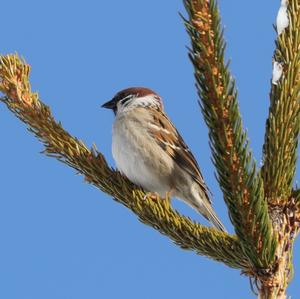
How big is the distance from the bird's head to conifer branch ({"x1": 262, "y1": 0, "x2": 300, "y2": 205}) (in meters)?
2.21

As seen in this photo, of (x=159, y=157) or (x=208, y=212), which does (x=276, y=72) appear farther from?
(x=159, y=157)

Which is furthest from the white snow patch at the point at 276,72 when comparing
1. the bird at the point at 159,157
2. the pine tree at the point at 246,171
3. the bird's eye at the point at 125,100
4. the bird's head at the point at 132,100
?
the bird's eye at the point at 125,100

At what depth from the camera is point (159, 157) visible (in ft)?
11.9

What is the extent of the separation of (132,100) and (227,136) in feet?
8.13

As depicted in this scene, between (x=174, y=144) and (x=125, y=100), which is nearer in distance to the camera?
(x=174, y=144)

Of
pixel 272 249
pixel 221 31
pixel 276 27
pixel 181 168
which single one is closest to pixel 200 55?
pixel 221 31

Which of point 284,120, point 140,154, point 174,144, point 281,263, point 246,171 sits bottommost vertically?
point 281,263

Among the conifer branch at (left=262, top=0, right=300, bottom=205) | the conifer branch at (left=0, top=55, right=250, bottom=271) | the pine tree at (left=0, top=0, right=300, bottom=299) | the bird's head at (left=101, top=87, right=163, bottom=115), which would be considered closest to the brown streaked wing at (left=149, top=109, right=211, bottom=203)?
the bird's head at (left=101, top=87, right=163, bottom=115)

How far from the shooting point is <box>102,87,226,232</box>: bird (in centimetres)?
349

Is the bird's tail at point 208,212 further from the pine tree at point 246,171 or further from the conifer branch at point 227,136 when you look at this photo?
the conifer branch at point 227,136

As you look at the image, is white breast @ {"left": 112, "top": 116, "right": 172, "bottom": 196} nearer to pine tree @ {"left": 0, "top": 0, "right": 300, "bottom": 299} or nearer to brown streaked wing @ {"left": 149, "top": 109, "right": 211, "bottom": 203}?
brown streaked wing @ {"left": 149, "top": 109, "right": 211, "bottom": 203}

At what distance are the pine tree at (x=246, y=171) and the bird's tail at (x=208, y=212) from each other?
113 centimetres

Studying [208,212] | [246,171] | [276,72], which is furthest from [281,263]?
[208,212]

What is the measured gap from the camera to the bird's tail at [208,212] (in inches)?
130
